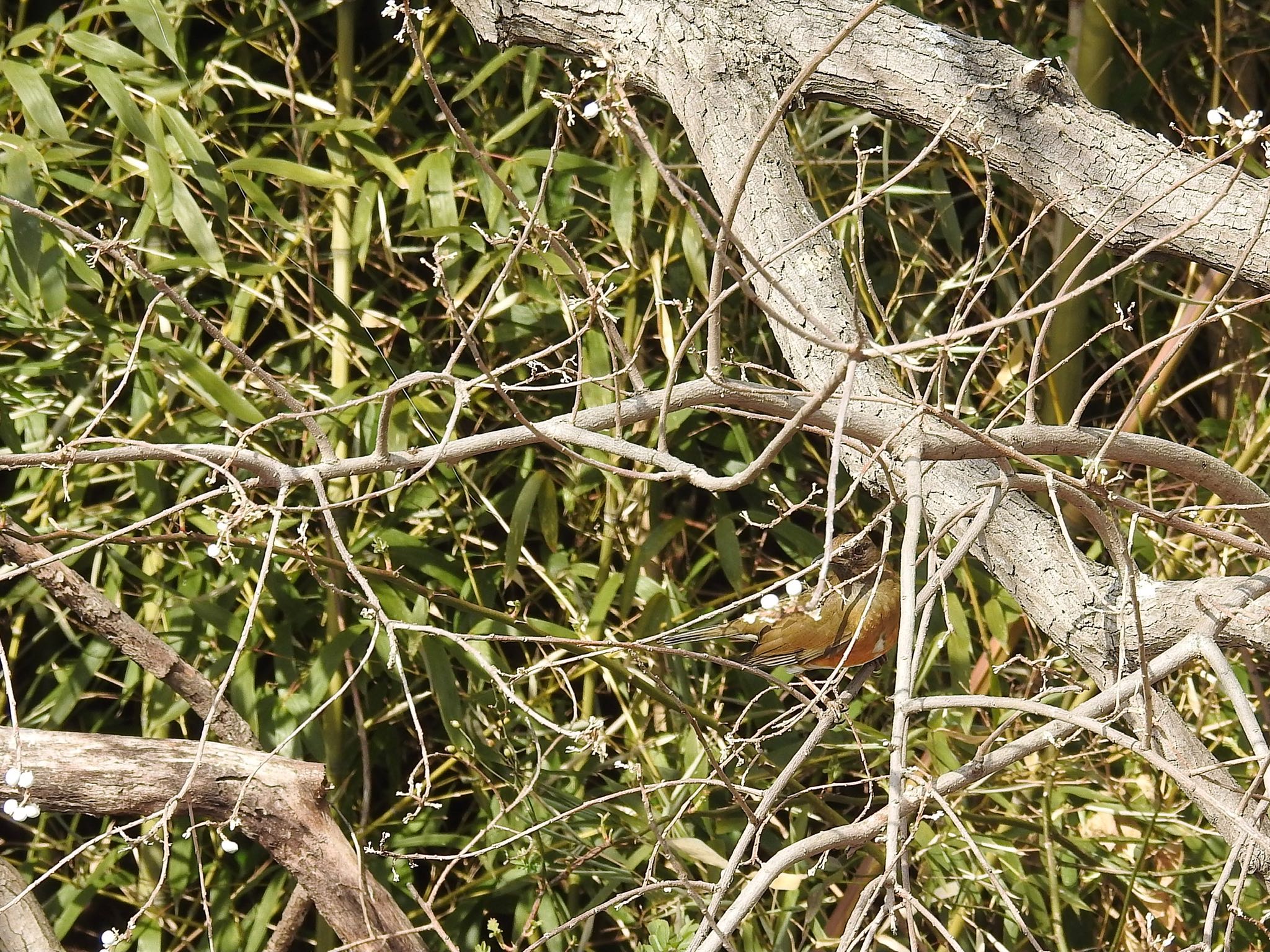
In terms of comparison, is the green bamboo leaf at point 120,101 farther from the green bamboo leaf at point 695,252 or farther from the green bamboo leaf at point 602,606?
the green bamboo leaf at point 602,606

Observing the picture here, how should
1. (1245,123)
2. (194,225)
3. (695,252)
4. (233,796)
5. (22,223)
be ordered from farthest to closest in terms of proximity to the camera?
(695,252) → (194,225) → (22,223) → (233,796) → (1245,123)

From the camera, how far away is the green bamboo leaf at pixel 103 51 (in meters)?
1.42

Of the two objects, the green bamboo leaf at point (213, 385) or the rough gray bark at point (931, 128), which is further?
the green bamboo leaf at point (213, 385)

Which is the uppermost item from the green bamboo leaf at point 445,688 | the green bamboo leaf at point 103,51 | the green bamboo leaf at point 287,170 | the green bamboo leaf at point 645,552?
the green bamboo leaf at point 103,51

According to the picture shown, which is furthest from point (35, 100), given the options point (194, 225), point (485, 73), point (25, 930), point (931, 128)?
point (931, 128)

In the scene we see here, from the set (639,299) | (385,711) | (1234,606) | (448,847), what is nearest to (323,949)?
(448,847)

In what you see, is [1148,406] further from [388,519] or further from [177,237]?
[177,237]

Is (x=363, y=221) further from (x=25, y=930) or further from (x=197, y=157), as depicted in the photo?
(x=25, y=930)

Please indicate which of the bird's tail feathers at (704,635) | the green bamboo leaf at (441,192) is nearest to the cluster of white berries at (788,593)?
the bird's tail feathers at (704,635)

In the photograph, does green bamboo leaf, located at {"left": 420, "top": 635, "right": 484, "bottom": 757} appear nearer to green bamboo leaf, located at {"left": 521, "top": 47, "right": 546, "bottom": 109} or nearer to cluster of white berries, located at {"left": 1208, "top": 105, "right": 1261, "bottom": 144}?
green bamboo leaf, located at {"left": 521, "top": 47, "right": 546, "bottom": 109}

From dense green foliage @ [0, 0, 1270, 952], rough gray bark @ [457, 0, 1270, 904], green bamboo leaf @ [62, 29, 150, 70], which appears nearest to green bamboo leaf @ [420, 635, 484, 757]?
dense green foliage @ [0, 0, 1270, 952]

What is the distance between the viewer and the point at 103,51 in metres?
1.43

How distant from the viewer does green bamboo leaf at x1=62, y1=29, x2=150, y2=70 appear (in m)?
1.42

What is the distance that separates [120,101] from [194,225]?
0.52 ft
